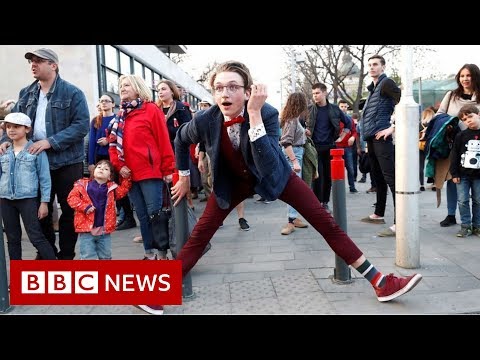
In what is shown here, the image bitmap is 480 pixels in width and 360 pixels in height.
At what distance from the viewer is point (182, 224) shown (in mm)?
3656

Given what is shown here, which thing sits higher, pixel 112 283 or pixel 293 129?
pixel 293 129

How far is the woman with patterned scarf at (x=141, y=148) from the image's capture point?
4418mm

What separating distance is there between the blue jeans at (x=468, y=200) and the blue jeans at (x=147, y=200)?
146 inches

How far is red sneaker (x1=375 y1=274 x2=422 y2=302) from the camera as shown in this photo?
3312mm

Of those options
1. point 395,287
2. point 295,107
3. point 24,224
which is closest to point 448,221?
point 295,107

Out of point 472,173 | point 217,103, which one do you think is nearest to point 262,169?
point 217,103

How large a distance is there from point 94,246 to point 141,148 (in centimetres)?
110

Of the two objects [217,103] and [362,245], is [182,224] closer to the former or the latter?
[217,103]

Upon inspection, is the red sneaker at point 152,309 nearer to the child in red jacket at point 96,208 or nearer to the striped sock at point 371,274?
the child in red jacket at point 96,208

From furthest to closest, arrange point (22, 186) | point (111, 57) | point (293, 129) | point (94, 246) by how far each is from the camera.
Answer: point (111, 57), point (293, 129), point (94, 246), point (22, 186)

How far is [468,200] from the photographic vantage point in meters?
5.50

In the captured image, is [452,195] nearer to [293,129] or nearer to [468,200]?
[468,200]

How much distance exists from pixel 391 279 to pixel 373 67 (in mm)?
3142

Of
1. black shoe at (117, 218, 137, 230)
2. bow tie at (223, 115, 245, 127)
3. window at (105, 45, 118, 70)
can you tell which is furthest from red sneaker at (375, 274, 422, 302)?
window at (105, 45, 118, 70)
